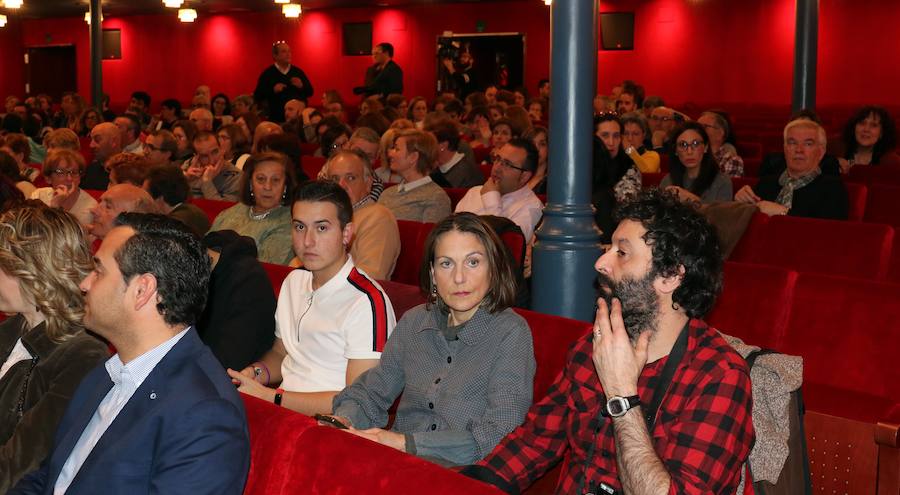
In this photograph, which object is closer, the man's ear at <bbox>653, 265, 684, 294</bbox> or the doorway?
the man's ear at <bbox>653, 265, 684, 294</bbox>

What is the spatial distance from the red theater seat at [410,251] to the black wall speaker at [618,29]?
1474 cm

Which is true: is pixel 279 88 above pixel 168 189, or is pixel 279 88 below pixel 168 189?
above

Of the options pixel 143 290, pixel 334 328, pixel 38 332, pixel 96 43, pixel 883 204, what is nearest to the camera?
pixel 143 290

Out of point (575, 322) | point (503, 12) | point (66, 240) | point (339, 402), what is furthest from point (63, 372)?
point (503, 12)

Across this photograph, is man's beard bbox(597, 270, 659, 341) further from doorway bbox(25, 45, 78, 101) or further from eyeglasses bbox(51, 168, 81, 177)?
doorway bbox(25, 45, 78, 101)

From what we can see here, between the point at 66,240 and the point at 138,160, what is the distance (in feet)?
10.8

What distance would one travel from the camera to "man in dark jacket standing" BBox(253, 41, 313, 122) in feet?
46.3

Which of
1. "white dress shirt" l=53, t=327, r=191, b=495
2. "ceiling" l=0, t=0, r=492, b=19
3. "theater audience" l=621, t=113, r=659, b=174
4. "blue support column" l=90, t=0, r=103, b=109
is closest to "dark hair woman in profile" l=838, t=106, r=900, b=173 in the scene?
"theater audience" l=621, t=113, r=659, b=174

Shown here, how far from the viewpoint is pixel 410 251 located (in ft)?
16.7

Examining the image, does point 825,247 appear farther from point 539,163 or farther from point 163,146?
point 163,146

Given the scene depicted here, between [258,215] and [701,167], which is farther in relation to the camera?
[701,167]

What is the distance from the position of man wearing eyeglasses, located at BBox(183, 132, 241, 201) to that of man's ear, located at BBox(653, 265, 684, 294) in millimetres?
5543

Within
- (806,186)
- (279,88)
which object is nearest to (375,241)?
(806,186)

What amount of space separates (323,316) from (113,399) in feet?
4.25
